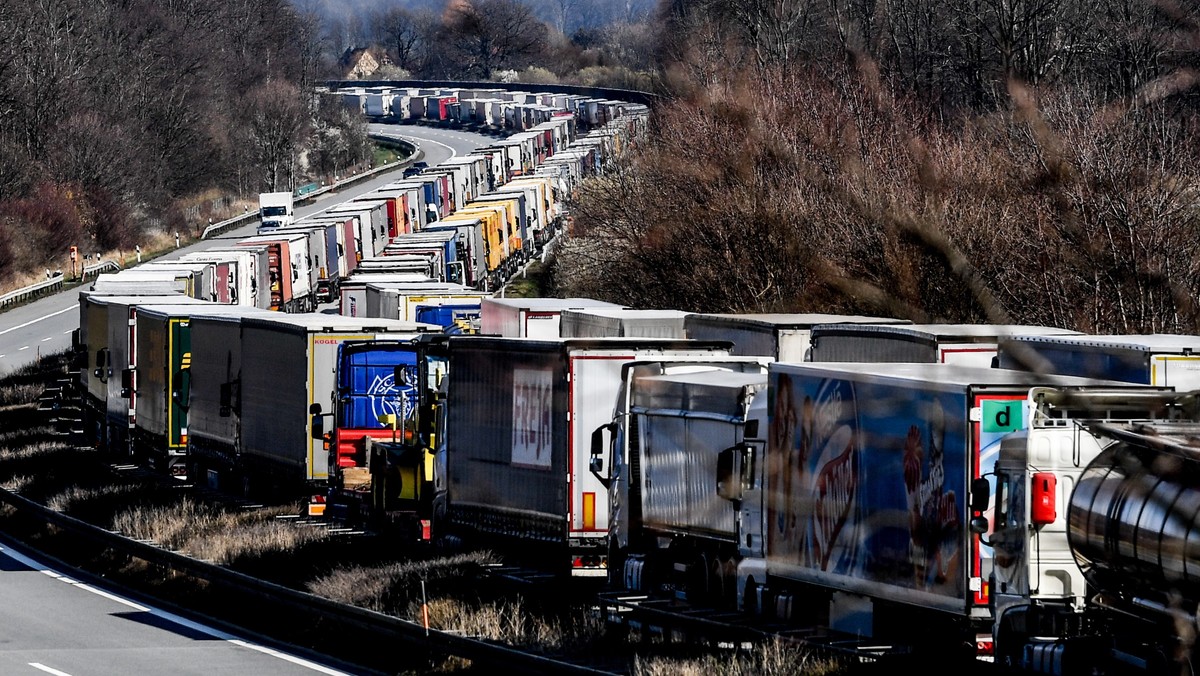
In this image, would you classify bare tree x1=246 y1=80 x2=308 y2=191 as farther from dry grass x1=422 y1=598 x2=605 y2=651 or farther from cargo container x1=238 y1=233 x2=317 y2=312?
dry grass x1=422 y1=598 x2=605 y2=651

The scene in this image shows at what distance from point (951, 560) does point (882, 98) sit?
896 cm

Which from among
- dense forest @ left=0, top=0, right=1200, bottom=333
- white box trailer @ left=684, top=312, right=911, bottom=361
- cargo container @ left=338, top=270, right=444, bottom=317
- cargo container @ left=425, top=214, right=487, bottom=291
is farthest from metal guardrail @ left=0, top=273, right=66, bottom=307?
dense forest @ left=0, top=0, right=1200, bottom=333

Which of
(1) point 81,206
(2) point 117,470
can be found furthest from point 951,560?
(1) point 81,206

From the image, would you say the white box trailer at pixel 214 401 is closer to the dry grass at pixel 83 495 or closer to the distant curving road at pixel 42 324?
the dry grass at pixel 83 495

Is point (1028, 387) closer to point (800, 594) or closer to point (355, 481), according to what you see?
point (800, 594)

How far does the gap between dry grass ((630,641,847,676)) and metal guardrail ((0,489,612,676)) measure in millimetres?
493

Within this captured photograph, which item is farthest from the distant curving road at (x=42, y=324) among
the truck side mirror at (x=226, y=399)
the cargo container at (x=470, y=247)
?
the truck side mirror at (x=226, y=399)

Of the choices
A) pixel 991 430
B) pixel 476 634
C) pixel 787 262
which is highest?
pixel 787 262

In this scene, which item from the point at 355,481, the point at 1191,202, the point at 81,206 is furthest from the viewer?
the point at 81,206

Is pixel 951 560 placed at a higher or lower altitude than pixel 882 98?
lower

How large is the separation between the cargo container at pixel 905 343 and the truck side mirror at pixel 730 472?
3555mm

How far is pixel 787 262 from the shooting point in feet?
16.0

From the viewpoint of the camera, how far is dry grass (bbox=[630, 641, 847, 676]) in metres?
13.5

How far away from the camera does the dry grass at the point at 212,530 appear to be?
23.5 meters
